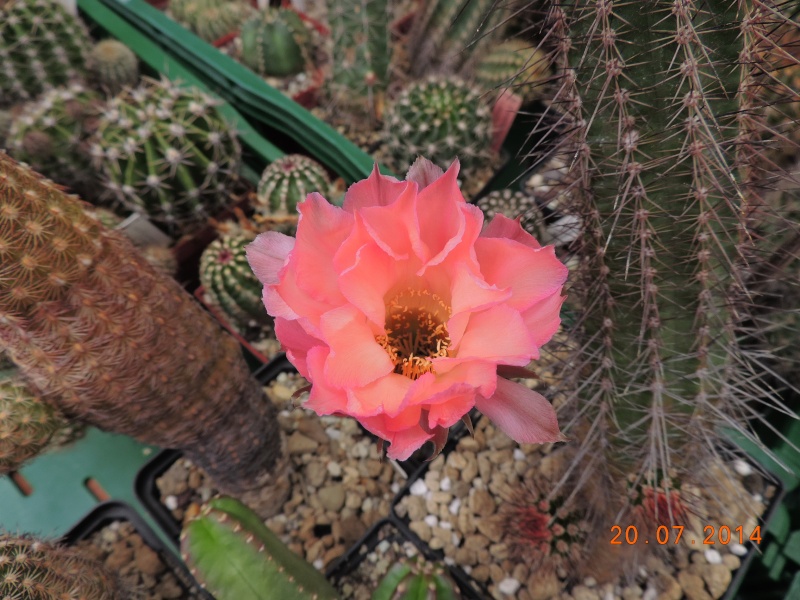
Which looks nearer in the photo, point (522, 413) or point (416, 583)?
point (522, 413)

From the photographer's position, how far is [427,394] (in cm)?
42

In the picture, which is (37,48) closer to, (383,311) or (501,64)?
(501,64)

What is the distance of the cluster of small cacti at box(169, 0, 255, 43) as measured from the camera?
165cm

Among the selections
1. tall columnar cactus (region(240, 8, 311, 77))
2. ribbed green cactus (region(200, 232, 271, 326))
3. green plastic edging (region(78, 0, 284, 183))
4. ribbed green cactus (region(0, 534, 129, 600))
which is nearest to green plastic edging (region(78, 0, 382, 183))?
green plastic edging (region(78, 0, 284, 183))

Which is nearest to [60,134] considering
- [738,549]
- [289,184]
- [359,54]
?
[289,184]

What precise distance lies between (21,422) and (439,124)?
885 millimetres

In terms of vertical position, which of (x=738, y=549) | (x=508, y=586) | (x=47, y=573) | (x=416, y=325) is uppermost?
(x=416, y=325)

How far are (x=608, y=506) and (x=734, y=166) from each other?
21.0 inches

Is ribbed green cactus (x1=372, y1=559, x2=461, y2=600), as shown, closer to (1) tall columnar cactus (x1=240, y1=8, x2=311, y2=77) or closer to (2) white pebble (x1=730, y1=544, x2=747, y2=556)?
(2) white pebble (x1=730, y1=544, x2=747, y2=556)

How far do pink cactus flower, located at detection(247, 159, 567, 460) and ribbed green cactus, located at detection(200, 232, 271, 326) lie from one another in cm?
62

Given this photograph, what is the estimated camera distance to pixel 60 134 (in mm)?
1242

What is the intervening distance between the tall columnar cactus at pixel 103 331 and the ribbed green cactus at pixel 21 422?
32 millimetres

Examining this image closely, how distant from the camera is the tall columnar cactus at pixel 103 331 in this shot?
0.52m

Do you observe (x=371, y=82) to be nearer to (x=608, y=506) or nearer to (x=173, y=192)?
(x=173, y=192)
